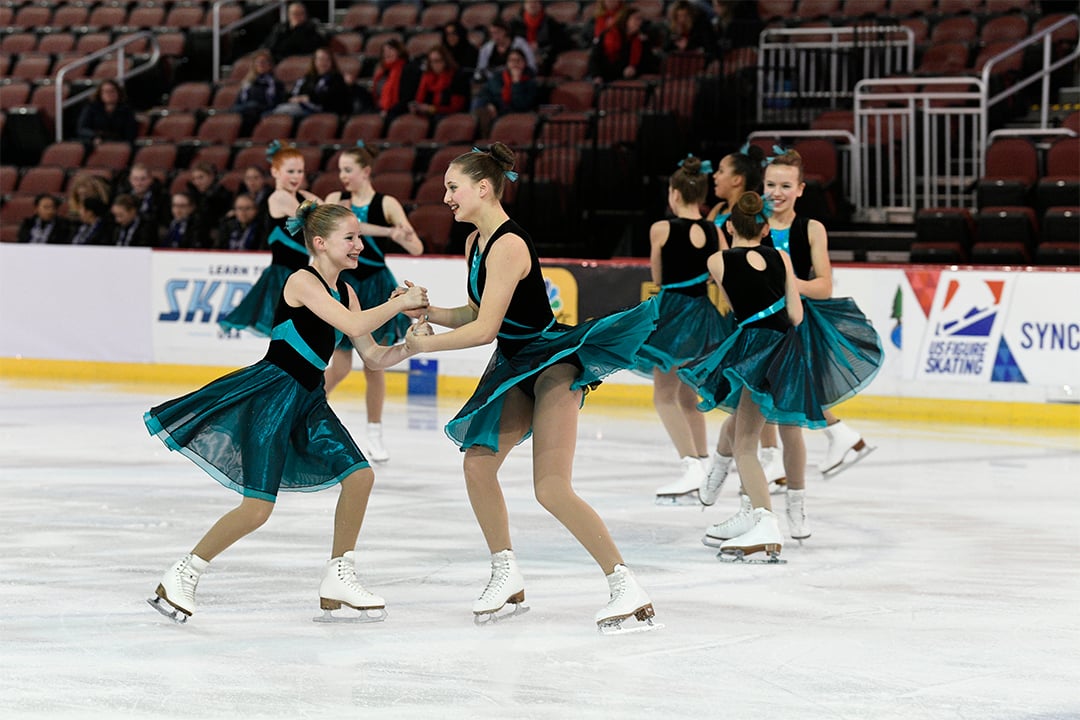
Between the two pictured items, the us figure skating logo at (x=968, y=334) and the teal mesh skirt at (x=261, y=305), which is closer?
the teal mesh skirt at (x=261, y=305)

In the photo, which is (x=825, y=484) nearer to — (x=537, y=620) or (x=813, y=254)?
(x=813, y=254)

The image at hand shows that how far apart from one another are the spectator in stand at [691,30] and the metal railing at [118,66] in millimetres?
5895

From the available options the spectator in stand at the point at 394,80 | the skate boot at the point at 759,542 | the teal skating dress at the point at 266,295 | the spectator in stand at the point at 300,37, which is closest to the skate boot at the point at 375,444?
the teal skating dress at the point at 266,295

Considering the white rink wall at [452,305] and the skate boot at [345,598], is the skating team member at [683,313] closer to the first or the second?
the skate boot at [345,598]

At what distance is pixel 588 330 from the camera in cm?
468

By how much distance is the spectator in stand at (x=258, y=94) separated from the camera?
15.3m

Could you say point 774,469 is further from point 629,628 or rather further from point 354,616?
point 354,616

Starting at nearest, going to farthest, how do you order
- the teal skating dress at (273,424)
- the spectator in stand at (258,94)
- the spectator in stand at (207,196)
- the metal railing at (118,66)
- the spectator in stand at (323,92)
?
1. the teal skating dress at (273,424)
2. the spectator in stand at (207,196)
3. the spectator in stand at (323,92)
4. the spectator in stand at (258,94)
5. the metal railing at (118,66)

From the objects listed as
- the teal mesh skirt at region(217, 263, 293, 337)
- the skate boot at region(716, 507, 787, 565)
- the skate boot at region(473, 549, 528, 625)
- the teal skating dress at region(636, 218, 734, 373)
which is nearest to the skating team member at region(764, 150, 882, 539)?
the skate boot at region(716, 507, 787, 565)

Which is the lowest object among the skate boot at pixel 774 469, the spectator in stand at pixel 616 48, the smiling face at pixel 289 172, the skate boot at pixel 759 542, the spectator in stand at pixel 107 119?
the skate boot at pixel 774 469

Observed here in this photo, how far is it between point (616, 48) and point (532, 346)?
9.62 metres

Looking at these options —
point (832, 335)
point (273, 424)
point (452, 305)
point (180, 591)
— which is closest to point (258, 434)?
point (273, 424)

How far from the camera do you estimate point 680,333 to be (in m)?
7.13

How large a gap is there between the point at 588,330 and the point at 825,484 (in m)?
3.47
